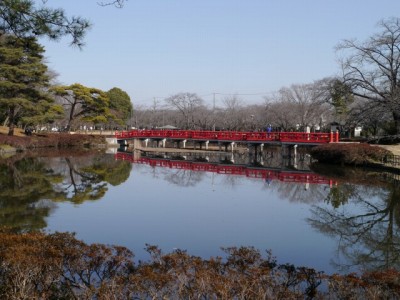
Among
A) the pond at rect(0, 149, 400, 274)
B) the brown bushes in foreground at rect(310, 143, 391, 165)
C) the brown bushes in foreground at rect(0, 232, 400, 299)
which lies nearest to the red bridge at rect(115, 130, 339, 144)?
the brown bushes in foreground at rect(310, 143, 391, 165)

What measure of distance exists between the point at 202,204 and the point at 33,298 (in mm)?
10077

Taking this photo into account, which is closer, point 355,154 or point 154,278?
point 154,278

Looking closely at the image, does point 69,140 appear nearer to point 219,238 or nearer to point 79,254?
point 219,238

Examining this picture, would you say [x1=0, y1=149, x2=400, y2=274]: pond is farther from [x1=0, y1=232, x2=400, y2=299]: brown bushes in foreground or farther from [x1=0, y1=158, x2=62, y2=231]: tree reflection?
[x1=0, y1=232, x2=400, y2=299]: brown bushes in foreground

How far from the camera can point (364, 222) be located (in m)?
11.9

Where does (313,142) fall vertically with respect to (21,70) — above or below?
below

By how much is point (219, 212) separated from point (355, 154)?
1545cm

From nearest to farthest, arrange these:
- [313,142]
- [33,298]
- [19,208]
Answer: [33,298] → [19,208] → [313,142]

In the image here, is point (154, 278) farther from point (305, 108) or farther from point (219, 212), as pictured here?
point (305, 108)

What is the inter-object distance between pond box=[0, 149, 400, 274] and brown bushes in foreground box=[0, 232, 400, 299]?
2417mm

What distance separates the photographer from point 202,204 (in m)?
14.3

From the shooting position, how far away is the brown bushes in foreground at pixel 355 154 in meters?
25.3

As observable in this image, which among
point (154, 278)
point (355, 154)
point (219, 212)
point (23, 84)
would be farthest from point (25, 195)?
point (23, 84)

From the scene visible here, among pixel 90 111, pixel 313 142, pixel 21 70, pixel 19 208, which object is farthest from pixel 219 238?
pixel 90 111
